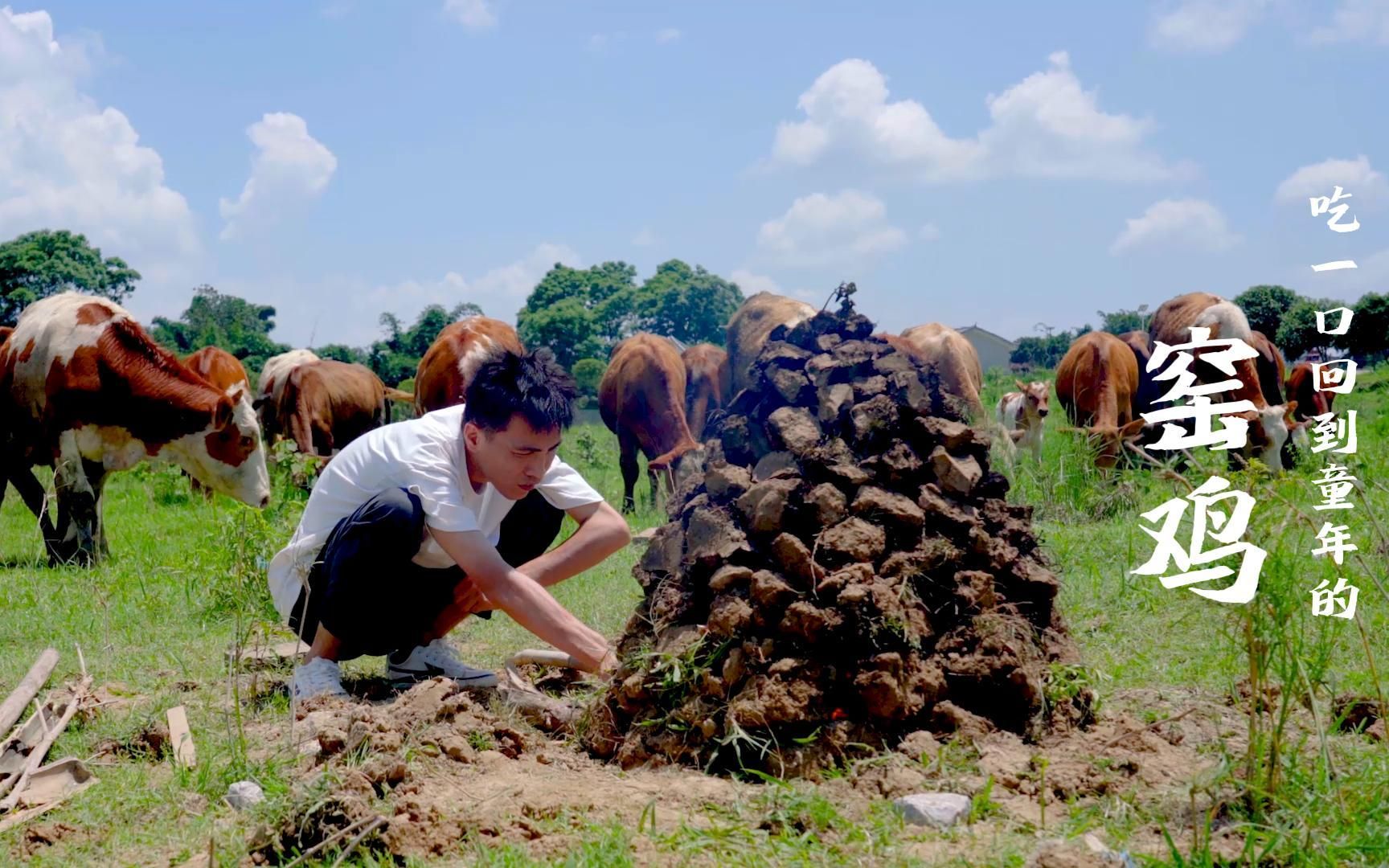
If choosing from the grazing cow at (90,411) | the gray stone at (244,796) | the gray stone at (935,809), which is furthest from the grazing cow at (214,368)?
the gray stone at (935,809)

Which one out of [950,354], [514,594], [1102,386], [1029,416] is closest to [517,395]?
[514,594]

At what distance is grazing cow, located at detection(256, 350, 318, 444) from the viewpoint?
14207mm

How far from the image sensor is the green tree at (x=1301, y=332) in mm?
30188

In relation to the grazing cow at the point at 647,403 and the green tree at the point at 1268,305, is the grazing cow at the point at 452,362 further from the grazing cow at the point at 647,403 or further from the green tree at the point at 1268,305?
the green tree at the point at 1268,305

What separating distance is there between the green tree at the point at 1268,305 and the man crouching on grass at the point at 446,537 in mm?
34238

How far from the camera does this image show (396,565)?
4129 mm

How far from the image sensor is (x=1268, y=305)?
1363 inches

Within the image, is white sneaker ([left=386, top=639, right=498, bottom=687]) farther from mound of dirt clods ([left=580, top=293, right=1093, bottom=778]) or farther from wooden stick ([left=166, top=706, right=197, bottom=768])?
mound of dirt clods ([left=580, top=293, right=1093, bottom=778])

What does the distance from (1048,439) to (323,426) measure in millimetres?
9204

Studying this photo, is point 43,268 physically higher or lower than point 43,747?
higher

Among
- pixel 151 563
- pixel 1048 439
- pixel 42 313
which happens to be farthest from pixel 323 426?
pixel 1048 439

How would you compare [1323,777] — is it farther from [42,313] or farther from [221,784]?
[42,313]

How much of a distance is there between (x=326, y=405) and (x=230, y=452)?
4117mm

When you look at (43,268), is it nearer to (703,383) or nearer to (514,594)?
(703,383)
